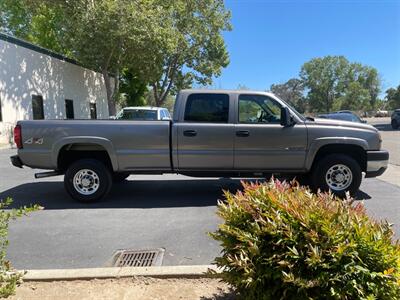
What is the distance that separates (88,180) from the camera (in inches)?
254

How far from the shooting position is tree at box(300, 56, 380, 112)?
92.6 m

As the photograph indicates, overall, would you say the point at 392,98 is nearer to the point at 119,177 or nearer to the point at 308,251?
the point at 119,177

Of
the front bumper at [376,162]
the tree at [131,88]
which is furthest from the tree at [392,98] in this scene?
the front bumper at [376,162]

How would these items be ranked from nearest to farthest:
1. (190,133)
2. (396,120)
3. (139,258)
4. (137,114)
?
(139,258), (190,133), (137,114), (396,120)

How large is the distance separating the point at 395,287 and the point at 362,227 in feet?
1.29

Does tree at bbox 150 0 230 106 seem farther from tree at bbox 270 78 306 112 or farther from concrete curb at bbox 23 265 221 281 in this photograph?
tree at bbox 270 78 306 112

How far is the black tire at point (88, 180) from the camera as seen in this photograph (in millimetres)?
6371

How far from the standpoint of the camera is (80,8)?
792 inches

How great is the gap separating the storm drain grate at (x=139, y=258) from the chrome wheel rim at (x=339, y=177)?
3.49 m

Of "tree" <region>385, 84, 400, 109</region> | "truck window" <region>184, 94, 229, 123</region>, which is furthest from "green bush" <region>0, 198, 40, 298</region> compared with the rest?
"tree" <region>385, 84, 400, 109</region>

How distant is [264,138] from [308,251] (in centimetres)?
403

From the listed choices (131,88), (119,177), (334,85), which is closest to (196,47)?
(131,88)

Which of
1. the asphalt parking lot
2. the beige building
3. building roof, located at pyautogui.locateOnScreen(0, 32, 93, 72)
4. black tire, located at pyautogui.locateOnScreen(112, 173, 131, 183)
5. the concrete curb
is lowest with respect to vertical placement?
the asphalt parking lot

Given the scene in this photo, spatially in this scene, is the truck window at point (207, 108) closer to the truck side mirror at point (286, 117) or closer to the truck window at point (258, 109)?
the truck window at point (258, 109)
